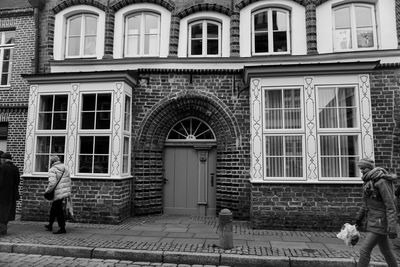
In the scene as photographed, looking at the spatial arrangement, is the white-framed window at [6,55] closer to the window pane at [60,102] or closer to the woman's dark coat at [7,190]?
the window pane at [60,102]

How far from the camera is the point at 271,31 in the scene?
9570 millimetres

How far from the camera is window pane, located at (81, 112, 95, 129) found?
8.87 m

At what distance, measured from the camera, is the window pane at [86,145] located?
879 centimetres

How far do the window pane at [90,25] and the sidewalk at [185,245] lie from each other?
601cm

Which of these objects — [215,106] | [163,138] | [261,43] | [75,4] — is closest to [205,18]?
[261,43]

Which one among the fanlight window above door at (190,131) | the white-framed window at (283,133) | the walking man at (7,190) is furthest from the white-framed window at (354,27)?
the walking man at (7,190)

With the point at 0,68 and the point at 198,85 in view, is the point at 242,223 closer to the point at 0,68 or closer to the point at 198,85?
the point at 198,85

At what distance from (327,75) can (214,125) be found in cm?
340

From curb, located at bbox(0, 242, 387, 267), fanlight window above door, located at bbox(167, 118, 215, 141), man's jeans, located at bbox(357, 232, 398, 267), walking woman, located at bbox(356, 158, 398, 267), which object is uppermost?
fanlight window above door, located at bbox(167, 118, 215, 141)

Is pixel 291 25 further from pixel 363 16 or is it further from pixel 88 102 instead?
pixel 88 102

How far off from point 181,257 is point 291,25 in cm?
729

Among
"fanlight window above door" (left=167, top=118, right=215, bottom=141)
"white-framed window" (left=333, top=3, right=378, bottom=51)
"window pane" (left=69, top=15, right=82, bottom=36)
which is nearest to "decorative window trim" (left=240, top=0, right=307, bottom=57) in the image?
"white-framed window" (left=333, top=3, right=378, bottom=51)

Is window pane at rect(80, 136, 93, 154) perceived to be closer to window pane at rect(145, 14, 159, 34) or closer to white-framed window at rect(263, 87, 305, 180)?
window pane at rect(145, 14, 159, 34)

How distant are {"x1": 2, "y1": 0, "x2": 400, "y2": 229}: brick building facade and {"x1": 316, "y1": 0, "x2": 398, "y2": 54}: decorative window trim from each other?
0.10ft
